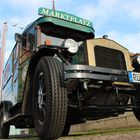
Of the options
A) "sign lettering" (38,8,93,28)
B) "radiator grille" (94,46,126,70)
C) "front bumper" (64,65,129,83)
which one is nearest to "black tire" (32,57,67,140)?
"front bumper" (64,65,129,83)

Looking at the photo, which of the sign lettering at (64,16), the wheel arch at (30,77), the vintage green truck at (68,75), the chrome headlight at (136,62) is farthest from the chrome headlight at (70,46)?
the chrome headlight at (136,62)

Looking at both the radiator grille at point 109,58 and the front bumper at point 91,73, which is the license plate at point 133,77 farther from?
the radiator grille at point 109,58

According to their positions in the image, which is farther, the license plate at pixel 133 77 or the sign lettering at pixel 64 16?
the sign lettering at pixel 64 16

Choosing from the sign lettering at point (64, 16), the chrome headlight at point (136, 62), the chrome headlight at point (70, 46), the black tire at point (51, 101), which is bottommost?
the black tire at point (51, 101)

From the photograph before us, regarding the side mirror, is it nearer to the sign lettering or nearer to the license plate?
the sign lettering


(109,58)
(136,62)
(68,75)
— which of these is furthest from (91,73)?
(136,62)

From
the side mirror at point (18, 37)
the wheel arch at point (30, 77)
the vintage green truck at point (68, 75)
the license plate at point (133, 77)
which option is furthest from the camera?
the side mirror at point (18, 37)

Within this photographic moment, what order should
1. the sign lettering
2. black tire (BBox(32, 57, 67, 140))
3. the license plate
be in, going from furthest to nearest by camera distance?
1. the sign lettering
2. the license plate
3. black tire (BBox(32, 57, 67, 140))

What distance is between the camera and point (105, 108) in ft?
18.2

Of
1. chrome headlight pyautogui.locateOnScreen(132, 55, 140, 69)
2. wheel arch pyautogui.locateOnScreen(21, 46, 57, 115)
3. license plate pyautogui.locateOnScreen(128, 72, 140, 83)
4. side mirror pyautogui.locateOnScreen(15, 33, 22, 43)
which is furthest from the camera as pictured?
side mirror pyautogui.locateOnScreen(15, 33, 22, 43)

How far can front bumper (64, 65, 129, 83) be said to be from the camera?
4.97 m

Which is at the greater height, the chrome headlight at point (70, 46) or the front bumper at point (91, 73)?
the chrome headlight at point (70, 46)

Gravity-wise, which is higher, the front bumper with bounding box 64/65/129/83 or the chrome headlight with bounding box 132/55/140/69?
the chrome headlight with bounding box 132/55/140/69

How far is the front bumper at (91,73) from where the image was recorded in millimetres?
4969
